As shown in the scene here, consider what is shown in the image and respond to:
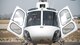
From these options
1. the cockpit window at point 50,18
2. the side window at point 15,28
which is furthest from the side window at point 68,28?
the side window at point 15,28

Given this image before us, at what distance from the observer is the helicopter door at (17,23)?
1625 centimetres

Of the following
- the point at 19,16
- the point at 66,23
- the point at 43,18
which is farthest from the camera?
the point at 19,16

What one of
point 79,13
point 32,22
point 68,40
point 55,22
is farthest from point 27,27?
point 79,13

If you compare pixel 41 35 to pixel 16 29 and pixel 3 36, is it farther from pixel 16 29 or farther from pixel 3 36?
pixel 3 36

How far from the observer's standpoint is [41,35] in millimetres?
14195

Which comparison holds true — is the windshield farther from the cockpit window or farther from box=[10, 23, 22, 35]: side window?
box=[10, 23, 22, 35]: side window

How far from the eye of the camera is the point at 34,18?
15.7 metres

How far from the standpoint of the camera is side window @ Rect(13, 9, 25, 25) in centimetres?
1657

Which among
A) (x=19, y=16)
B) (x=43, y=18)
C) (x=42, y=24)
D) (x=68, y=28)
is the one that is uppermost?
(x=19, y=16)

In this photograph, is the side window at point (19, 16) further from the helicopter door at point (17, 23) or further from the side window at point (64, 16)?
the side window at point (64, 16)

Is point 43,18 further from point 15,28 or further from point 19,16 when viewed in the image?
point 19,16

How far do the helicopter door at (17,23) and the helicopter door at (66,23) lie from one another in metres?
1.78

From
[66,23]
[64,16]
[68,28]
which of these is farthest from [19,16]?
[68,28]

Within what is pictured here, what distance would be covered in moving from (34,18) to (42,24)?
667 mm
